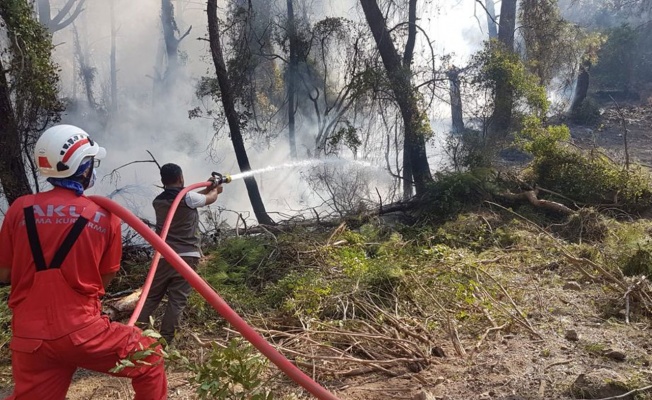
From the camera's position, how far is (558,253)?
6.39 metres

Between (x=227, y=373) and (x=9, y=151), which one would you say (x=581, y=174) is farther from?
(x=9, y=151)

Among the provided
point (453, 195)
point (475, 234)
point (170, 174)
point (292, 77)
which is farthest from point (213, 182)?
point (292, 77)

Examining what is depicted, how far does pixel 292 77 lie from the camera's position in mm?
16547

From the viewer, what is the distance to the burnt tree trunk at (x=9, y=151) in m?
6.80

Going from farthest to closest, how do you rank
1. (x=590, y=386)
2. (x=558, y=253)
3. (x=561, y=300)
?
(x=558, y=253) < (x=561, y=300) < (x=590, y=386)

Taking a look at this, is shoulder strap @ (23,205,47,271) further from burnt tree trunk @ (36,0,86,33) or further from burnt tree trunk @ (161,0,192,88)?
burnt tree trunk @ (161,0,192,88)

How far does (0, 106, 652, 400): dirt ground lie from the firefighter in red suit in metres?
1.16

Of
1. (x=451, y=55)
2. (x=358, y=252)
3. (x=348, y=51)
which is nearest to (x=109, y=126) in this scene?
(x=348, y=51)

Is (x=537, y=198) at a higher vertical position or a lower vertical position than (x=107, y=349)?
lower

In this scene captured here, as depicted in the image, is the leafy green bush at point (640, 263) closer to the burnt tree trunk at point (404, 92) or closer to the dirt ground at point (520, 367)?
the dirt ground at point (520, 367)

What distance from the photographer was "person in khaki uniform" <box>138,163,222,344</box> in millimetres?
4453

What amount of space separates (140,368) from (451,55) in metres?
12.2

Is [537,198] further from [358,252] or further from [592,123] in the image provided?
[592,123]

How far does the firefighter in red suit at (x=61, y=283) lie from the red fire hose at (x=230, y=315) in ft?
0.30
